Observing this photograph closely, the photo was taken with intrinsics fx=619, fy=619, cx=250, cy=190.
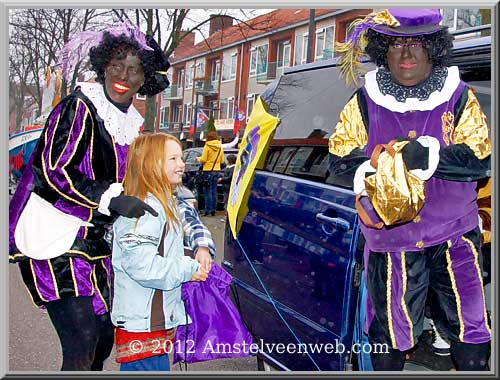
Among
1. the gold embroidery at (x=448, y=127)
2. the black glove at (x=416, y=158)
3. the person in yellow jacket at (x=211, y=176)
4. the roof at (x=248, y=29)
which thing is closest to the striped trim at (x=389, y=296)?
the black glove at (x=416, y=158)

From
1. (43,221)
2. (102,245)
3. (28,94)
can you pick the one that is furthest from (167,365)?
(28,94)

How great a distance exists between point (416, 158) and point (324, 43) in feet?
3.34

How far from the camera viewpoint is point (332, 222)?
2662 millimetres

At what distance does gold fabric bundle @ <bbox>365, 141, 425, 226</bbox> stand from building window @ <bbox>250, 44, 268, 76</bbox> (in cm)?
115

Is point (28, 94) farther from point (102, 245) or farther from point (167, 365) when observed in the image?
point (167, 365)

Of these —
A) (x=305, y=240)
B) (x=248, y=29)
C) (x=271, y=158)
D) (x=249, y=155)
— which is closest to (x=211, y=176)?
(x=271, y=158)

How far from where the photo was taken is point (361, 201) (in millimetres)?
2447

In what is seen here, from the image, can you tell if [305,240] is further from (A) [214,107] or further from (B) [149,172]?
(A) [214,107]

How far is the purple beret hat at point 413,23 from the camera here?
2.38m

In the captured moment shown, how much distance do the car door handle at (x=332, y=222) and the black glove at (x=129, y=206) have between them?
74 cm

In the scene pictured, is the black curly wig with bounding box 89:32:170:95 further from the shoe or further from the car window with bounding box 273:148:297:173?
the shoe

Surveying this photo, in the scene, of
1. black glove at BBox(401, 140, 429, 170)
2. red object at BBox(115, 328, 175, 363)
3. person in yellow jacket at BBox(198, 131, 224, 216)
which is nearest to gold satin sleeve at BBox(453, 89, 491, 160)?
black glove at BBox(401, 140, 429, 170)

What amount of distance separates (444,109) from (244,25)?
44.4 inches

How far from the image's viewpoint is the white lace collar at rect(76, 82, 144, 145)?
103 inches
